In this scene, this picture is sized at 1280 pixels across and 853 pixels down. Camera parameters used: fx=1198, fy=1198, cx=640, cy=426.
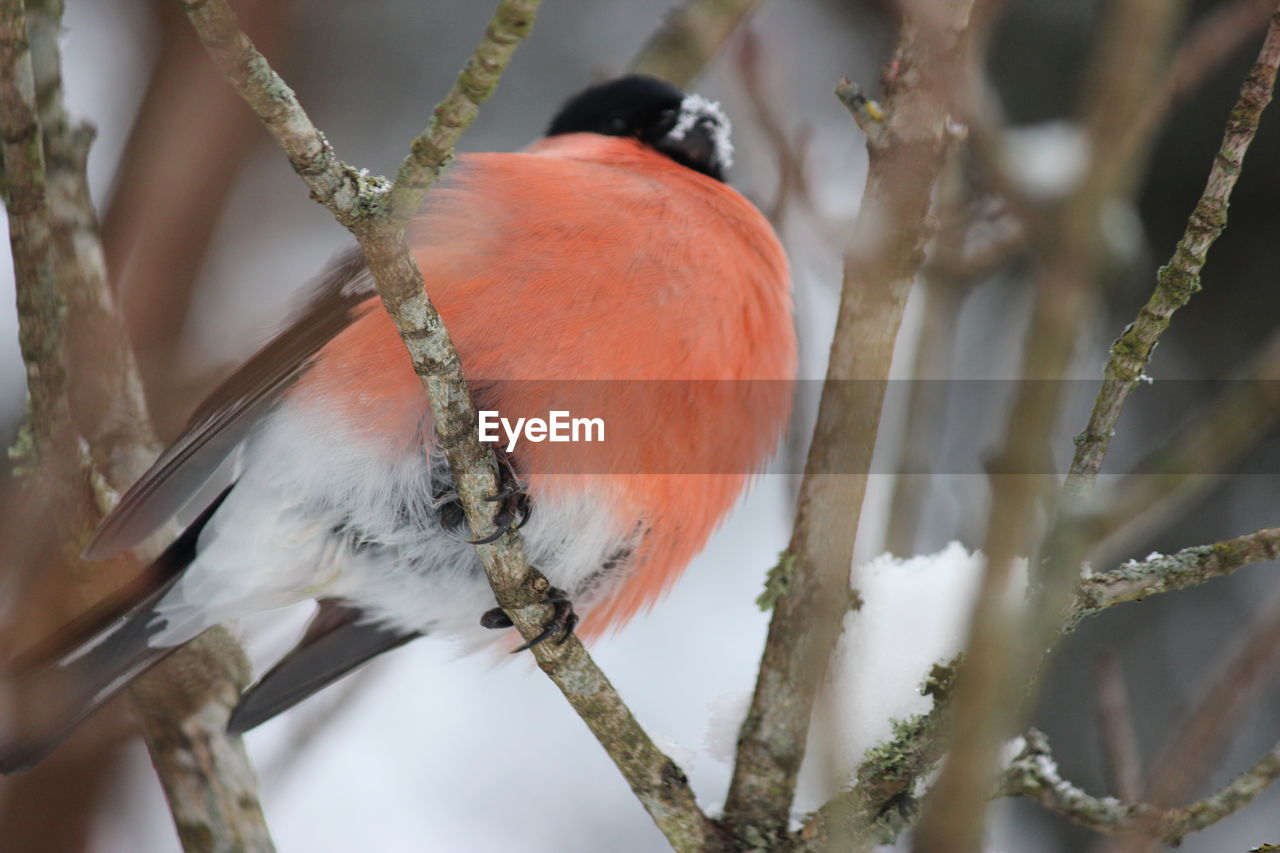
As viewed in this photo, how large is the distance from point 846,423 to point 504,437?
1.82ft

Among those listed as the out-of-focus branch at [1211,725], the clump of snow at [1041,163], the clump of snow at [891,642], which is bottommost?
the out-of-focus branch at [1211,725]

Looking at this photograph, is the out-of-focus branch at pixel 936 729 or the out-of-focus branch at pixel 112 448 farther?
the out-of-focus branch at pixel 112 448

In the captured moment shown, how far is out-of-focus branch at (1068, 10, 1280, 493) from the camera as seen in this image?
1278mm

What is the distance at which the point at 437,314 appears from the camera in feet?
4.54

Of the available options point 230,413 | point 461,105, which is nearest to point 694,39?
point 230,413

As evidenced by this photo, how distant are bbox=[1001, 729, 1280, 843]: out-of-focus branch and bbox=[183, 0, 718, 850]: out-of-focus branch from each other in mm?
454

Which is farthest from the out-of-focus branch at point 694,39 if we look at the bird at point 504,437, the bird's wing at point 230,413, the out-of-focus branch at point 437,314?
the out-of-focus branch at point 437,314

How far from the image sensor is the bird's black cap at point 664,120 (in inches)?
96.7

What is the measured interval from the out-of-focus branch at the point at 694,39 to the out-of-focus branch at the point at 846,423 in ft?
3.97

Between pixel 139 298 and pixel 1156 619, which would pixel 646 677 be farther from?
pixel 139 298

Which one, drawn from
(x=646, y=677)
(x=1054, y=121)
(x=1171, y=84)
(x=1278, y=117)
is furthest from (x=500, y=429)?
(x=1278, y=117)

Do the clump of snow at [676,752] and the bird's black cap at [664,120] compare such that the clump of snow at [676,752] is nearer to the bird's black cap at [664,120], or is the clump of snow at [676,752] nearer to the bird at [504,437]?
the bird at [504,437]

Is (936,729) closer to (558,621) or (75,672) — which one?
(558,621)

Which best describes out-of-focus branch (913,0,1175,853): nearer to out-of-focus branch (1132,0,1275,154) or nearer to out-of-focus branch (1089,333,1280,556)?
out-of-focus branch (1132,0,1275,154)
